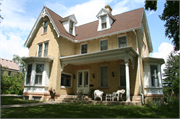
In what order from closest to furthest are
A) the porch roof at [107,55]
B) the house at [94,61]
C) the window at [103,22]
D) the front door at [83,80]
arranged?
1. the porch roof at [107,55]
2. the house at [94,61]
3. the front door at [83,80]
4. the window at [103,22]

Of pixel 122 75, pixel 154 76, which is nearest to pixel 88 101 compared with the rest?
pixel 122 75

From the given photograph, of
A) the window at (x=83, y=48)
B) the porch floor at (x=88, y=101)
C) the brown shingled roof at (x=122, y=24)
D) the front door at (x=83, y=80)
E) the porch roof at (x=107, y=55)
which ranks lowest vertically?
the porch floor at (x=88, y=101)

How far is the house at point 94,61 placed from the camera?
1219cm

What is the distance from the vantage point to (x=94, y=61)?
1366 centimetres

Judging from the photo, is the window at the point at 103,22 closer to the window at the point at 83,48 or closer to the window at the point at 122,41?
the window at the point at 122,41

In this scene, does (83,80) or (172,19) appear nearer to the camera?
(172,19)

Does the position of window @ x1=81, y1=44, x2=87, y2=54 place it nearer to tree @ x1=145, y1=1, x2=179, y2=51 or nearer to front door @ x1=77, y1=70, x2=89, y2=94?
front door @ x1=77, y1=70, x2=89, y2=94

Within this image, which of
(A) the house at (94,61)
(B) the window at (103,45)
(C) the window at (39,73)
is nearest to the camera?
(A) the house at (94,61)

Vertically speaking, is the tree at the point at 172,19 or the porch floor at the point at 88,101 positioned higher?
the tree at the point at 172,19

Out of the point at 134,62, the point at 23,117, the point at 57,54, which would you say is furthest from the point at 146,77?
the point at 23,117

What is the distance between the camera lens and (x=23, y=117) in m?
5.21

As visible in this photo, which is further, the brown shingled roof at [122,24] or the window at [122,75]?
the brown shingled roof at [122,24]

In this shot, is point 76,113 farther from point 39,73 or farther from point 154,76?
point 154,76

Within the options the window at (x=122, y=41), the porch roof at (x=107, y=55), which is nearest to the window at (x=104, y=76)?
the porch roof at (x=107, y=55)
